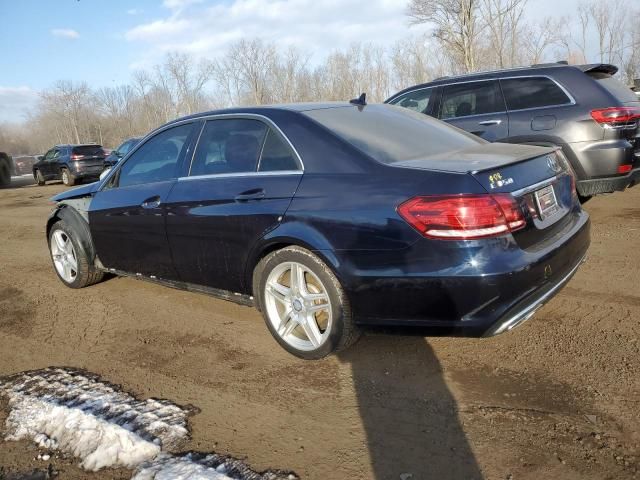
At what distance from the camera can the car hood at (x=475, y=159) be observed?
2.73m

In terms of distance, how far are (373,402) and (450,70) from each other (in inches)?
1557

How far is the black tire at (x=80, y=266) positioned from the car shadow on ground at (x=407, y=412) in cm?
284

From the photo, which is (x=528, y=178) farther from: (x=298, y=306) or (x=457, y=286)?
(x=298, y=306)

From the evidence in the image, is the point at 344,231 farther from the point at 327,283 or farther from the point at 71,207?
the point at 71,207

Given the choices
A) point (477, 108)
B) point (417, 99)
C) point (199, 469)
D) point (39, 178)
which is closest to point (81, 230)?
point (199, 469)

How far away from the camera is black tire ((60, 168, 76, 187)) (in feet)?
62.4

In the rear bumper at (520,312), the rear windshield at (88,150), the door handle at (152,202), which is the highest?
the rear windshield at (88,150)

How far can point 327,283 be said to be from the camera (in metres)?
2.96

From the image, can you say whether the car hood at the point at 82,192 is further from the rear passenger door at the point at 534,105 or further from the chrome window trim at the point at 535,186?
the rear passenger door at the point at 534,105

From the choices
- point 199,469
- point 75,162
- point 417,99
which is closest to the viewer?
point 199,469

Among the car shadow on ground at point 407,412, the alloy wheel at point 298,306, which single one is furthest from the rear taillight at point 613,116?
the alloy wheel at point 298,306

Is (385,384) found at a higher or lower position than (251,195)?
lower

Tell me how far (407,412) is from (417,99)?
17.2 ft

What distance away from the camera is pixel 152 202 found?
3979 millimetres
